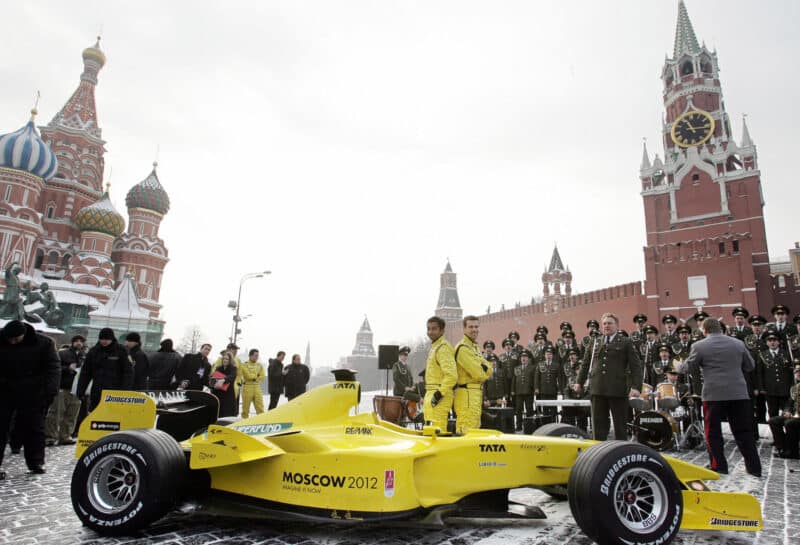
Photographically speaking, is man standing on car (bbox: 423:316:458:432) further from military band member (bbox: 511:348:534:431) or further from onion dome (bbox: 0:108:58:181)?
onion dome (bbox: 0:108:58:181)

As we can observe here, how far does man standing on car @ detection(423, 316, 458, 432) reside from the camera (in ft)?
19.1

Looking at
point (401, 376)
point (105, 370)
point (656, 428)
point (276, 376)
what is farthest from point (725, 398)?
point (276, 376)

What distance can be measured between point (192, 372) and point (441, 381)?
610 centimetres

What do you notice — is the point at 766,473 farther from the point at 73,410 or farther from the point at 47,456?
the point at 73,410

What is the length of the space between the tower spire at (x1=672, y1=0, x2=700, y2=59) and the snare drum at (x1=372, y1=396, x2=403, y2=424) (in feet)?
199

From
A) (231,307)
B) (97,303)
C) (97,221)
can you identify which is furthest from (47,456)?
(97,221)

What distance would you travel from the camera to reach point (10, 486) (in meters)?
5.06

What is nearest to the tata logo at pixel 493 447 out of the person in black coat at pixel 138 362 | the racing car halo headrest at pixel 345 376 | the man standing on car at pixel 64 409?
the racing car halo headrest at pixel 345 376

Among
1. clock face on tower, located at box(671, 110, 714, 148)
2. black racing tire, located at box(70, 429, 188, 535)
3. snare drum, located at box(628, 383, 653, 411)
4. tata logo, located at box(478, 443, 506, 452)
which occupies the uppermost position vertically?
clock face on tower, located at box(671, 110, 714, 148)

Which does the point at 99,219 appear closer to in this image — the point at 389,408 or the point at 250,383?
the point at 250,383

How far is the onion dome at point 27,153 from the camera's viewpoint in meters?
44.1

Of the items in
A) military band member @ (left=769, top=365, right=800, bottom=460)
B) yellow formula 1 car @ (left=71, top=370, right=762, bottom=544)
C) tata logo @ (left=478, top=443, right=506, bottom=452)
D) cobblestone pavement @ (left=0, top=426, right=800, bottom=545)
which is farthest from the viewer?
military band member @ (left=769, top=365, right=800, bottom=460)

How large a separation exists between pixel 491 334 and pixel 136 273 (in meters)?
43.4

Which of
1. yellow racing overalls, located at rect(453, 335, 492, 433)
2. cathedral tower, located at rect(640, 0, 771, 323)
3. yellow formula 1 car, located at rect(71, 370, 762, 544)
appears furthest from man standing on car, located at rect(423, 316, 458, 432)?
cathedral tower, located at rect(640, 0, 771, 323)
